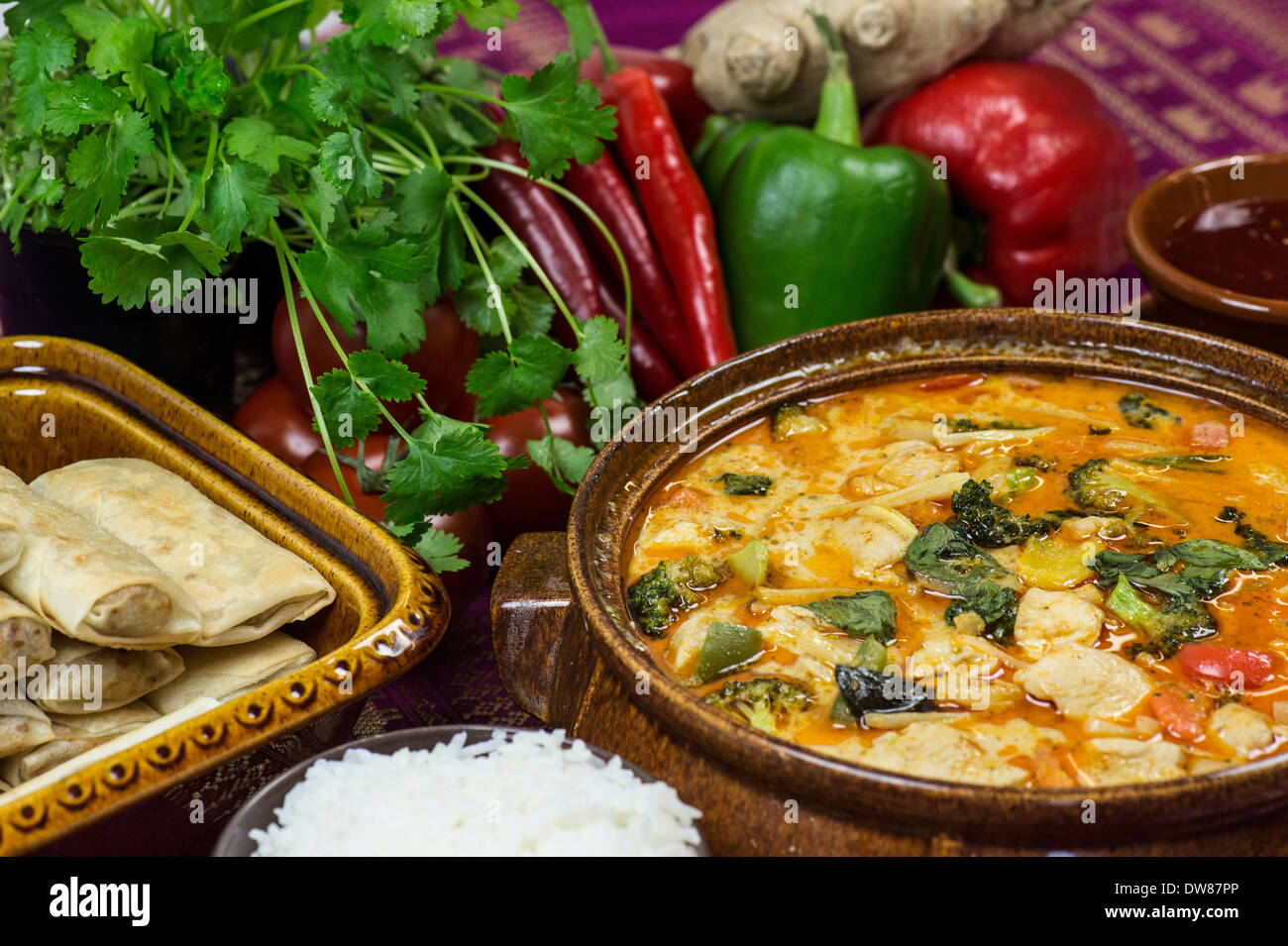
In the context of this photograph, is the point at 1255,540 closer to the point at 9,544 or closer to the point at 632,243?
the point at 632,243

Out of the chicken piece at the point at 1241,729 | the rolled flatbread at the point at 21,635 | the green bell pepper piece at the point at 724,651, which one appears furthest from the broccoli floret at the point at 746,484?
the rolled flatbread at the point at 21,635

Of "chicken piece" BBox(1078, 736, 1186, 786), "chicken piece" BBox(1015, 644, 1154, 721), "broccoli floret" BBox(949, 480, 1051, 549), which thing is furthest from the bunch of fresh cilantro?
"chicken piece" BBox(1078, 736, 1186, 786)

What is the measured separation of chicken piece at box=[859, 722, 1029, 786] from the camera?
1.97 meters

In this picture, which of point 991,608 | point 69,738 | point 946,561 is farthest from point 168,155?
point 991,608

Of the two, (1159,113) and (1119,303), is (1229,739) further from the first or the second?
(1159,113)

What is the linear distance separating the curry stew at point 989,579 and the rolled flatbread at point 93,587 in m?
0.81

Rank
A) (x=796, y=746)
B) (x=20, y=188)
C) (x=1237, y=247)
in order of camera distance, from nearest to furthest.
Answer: (x=796, y=746), (x=20, y=188), (x=1237, y=247)

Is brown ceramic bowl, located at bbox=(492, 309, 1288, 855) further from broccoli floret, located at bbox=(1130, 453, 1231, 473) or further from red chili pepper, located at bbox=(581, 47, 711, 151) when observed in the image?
red chili pepper, located at bbox=(581, 47, 711, 151)

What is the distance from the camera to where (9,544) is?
89.0 inches

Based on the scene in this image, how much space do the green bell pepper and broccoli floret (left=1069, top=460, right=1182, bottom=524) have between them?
1.30 m

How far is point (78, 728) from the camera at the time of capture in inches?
88.1

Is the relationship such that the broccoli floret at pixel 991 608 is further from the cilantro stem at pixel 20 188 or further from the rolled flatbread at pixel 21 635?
the cilantro stem at pixel 20 188

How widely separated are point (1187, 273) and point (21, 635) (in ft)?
9.60

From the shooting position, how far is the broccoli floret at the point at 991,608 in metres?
2.24
